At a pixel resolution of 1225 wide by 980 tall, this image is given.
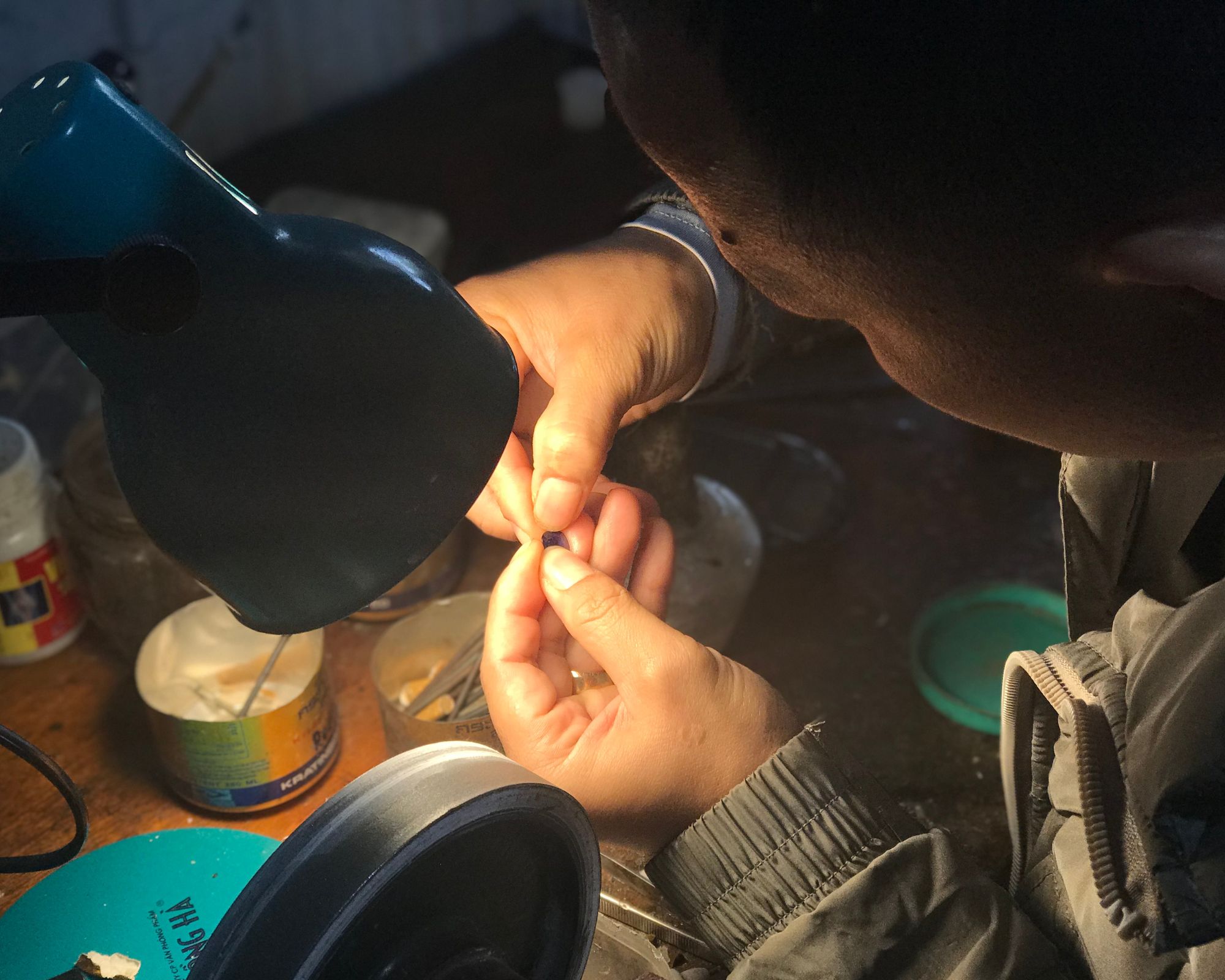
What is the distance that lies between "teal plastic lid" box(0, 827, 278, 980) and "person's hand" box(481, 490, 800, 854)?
0.24m

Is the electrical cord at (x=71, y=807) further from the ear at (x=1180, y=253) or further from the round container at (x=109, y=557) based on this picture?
the ear at (x=1180, y=253)

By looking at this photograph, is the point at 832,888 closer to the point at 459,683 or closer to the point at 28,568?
the point at 459,683

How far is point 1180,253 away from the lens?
1.75ft

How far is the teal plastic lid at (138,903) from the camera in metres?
0.81

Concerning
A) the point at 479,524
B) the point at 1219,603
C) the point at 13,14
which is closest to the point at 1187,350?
the point at 1219,603

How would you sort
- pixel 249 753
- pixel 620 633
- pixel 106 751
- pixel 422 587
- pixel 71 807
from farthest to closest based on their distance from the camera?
pixel 422 587
pixel 106 751
pixel 249 753
pixel 620 633
pixel 71 807

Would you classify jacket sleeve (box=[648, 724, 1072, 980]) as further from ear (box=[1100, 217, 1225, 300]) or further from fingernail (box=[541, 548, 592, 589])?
ear (box=[1100, 217, 1225, 300])

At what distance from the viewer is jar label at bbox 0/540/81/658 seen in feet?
3.74

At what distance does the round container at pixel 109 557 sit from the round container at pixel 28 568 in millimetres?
22

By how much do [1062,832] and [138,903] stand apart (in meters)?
0.73

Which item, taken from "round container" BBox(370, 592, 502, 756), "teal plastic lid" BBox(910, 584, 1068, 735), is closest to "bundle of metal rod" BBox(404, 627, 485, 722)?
"round container" BBox(370, 592, 502, 756)

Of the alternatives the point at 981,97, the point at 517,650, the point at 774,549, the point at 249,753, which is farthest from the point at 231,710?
the point at 981,97

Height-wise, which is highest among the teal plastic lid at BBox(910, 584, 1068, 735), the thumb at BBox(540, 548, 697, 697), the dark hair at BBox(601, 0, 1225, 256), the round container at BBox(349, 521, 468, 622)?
the dark hair at BBox(601, 0, 1225, 256)

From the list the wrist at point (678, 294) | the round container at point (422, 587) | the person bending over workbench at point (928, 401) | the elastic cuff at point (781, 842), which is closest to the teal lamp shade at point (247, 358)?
the person bending over workbench at point (928, 401)
